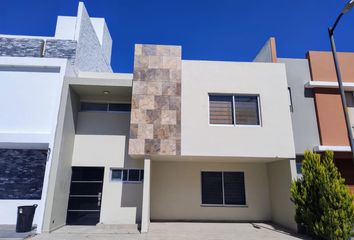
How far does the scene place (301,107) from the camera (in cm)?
926

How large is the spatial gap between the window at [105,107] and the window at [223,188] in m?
5.09

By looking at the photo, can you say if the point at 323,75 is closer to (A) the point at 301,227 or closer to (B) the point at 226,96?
(B) the point at 226,96

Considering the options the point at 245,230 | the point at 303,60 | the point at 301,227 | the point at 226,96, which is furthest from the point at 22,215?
the point at 303,60

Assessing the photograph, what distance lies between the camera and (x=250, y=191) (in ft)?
33.1

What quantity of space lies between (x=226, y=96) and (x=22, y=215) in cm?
900

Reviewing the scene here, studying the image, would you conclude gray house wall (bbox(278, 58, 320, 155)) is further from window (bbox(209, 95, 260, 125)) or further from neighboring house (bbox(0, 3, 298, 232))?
window (bbox(209, 95, 260, 125))

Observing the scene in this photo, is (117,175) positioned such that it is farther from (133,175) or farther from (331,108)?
(331,108)

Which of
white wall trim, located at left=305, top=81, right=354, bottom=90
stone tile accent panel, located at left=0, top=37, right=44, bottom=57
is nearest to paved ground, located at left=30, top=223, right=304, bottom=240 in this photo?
white wall trim, located at left=305, top=81, right=354, bottom=90

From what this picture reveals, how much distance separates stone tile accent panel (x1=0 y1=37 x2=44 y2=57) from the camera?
10.7 metres

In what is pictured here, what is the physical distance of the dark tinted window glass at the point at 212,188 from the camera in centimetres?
1001

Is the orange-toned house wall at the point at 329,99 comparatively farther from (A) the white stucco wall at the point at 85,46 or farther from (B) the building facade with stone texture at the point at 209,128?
(A) the white stucco wall at the point at 85,46

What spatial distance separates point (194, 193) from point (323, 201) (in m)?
5.14

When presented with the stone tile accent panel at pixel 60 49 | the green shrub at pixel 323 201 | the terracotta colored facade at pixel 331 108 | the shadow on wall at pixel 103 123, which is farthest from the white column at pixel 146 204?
the terracotta colored facade at pixel 331 108

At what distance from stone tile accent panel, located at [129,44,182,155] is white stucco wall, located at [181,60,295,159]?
0.35 meters
